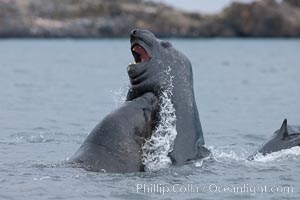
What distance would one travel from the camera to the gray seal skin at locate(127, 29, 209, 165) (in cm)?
1377

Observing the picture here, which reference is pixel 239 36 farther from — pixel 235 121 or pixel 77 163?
pixel 77 163

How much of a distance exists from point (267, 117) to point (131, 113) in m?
12.8

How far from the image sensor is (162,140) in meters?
13.5

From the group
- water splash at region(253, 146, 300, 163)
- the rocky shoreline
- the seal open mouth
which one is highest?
the rocky shoreline

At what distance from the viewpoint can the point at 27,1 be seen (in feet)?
611

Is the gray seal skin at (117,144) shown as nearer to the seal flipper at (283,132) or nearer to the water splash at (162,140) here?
the water splash at (162,140)

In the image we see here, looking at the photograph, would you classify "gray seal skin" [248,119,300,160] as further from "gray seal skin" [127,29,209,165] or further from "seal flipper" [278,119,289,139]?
"gray seal skin" [127,29,209,165]

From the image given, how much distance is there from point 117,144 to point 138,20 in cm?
16074

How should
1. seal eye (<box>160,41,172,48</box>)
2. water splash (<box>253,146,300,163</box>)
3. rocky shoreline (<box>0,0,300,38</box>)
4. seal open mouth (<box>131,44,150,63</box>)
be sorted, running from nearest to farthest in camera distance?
seal open mouth (<box>131,44,150,63</box>)
seal eye (<box>160,41,172,48</box>)
water splash (<box>253,146,300,163</box>)
rocky shoreline (<box>0,0,300,38</box>)

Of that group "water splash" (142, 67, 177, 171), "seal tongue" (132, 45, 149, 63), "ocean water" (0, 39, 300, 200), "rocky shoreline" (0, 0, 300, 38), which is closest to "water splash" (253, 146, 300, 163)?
"ocean water" (0, 39, 300, 200)

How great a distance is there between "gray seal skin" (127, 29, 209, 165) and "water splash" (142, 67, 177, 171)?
9 centimetres

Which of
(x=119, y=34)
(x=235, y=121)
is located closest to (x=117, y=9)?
(x=119, y=34)

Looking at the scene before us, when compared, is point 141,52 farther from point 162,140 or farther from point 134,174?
point 134,174

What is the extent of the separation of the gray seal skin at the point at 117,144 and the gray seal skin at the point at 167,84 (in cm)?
49
